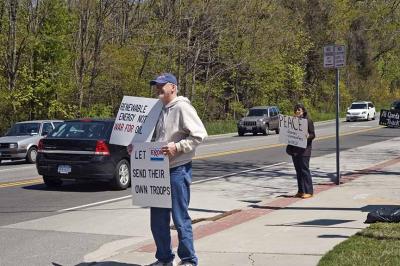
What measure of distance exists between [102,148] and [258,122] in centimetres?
2625

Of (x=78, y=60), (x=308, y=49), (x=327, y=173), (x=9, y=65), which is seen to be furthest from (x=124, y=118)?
(x=308, y=49)

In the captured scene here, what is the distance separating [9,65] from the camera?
34500 millimetres

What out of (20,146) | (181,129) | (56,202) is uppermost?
(181,129)

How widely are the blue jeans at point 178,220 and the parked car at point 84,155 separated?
24.7 feet

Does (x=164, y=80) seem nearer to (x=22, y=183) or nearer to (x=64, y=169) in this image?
(x=64, y=169)

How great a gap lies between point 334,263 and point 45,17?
31479 millimetres

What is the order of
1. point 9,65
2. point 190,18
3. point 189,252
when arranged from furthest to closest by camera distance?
point 190,18, point 9,65, point 189,252

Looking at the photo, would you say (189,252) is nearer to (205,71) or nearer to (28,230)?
(28,230)

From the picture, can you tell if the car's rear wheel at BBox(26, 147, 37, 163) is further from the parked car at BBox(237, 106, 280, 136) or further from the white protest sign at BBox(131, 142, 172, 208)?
the parked car at BBox(237, 106, 280, 136)

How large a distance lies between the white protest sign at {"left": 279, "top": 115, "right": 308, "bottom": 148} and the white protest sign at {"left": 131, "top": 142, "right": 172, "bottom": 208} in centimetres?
619

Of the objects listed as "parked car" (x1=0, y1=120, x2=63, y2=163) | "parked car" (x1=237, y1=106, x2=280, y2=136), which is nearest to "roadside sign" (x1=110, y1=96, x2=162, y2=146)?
"parked car" (x1=0, y1=120, x2=63, y2=163)

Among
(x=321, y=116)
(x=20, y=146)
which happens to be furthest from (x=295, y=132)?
(x=321, y=116)

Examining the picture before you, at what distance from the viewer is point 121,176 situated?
14.4 metres

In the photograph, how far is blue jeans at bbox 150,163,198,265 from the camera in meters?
6.38
